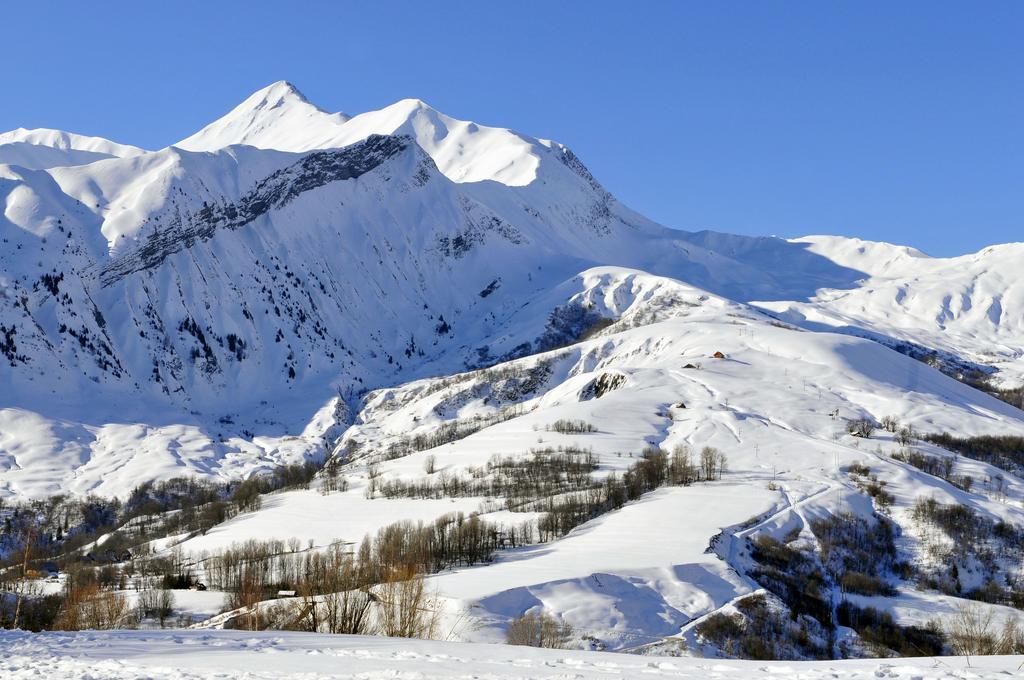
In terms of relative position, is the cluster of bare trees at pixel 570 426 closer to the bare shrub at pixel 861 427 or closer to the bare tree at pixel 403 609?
the bare shrub at pixel 861 427

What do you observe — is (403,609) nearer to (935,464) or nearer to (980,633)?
(980,633)

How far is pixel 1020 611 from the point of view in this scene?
98438mm

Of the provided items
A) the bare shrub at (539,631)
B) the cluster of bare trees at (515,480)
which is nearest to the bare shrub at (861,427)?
the cluster of bare trees at (515,480)

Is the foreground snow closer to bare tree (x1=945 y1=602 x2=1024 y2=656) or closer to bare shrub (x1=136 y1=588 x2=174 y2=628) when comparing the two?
bare tree (x1=945 y1=602 x2=1024 y2=656)

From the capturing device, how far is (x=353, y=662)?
35438 millimetres

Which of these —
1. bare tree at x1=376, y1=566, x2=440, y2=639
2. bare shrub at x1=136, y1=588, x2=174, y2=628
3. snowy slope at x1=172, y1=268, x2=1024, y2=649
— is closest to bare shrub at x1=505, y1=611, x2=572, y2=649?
snowy slope at x1=172, y1=268, x2=1024, y2=649

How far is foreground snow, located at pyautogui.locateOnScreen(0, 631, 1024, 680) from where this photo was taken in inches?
A: 1305

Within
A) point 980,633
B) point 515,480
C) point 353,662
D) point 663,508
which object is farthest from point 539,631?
point 515,480

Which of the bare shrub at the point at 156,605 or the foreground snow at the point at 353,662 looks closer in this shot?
the foreground snow at the point at 353,662

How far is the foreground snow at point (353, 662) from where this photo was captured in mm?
33153

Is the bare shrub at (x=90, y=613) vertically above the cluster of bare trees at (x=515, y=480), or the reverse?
the cluster of bare trees at (x=515, y=480)

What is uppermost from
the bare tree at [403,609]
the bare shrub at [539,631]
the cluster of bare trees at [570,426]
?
the cluster of bare trees at [570,426]

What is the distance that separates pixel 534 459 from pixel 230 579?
64648 millimetres

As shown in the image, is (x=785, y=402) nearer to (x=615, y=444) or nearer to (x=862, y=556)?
(x=615, y=444)
